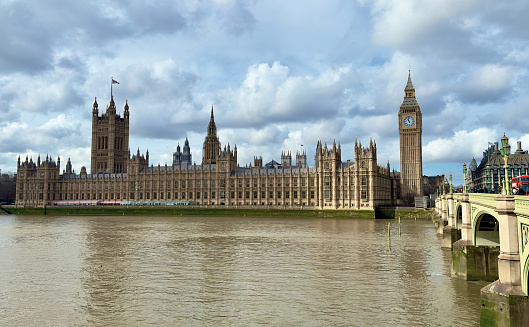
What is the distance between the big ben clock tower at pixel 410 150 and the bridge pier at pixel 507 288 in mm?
117086

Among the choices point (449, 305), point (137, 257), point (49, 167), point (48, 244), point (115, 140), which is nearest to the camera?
point (449, 305)

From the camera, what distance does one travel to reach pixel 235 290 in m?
29.3

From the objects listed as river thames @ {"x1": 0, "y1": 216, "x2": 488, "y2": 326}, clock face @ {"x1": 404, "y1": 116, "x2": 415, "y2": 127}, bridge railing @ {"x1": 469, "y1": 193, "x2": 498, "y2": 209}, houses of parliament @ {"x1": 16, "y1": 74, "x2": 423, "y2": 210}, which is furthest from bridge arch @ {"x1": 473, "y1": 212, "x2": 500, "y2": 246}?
clock face @ {"x1": 404, "y1": 116, "x2": 415, "y2": 127}

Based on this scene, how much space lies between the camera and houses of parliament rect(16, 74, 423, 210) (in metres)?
117

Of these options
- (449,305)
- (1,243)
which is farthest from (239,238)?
(449,305)

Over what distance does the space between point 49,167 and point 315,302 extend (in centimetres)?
15836

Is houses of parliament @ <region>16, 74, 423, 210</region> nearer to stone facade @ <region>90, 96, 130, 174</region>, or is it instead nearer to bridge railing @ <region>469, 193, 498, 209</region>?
stone facade @ <region>90, 96, 130, 174</region>

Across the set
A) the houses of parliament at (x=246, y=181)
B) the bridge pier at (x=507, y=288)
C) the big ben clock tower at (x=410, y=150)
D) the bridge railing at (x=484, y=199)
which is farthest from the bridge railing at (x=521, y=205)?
the big ben clock tower at (x=410, y=150)

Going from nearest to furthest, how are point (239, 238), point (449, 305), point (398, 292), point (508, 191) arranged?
1. point (508, 191)
2. point (449, 305)
3. point (398, 292)
4. point (239, 238)

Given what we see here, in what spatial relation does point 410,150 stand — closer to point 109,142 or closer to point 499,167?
point 499,167

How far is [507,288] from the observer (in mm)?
18594

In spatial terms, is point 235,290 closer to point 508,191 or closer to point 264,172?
point 508,191

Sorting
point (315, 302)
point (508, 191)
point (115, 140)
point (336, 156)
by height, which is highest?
point (115, 140)

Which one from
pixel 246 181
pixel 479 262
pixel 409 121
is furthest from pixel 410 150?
pixel 479 262
